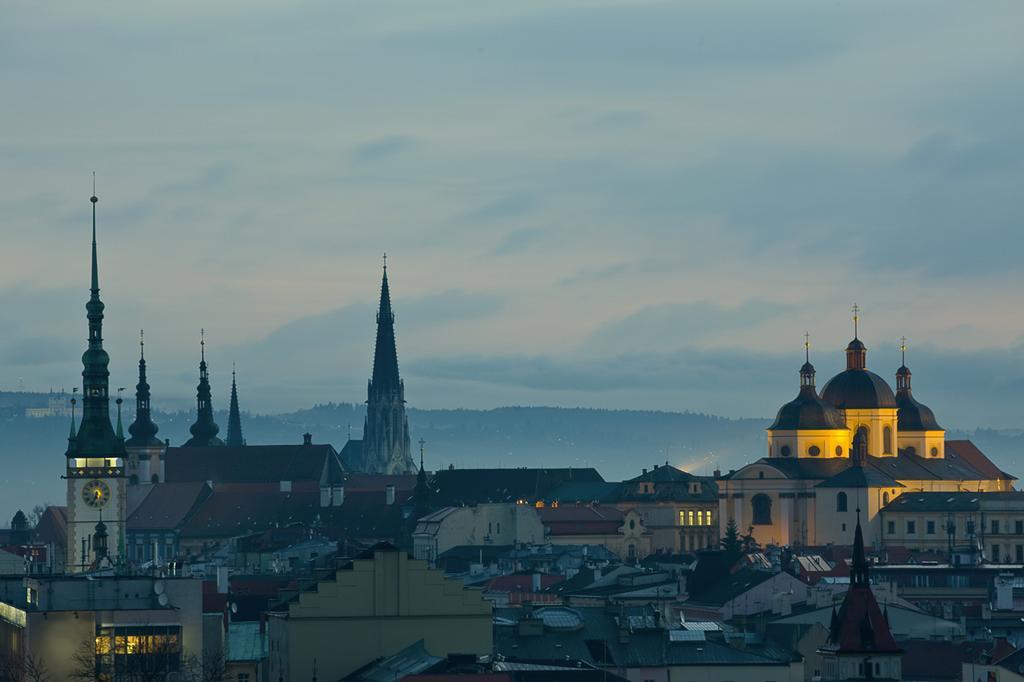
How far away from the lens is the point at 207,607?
122m

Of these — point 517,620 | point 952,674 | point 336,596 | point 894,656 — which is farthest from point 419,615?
point 952,674

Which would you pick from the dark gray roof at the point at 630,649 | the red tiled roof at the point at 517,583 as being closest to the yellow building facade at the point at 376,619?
the dark gray roof at the point at 630,649

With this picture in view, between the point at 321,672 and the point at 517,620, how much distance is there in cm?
2588

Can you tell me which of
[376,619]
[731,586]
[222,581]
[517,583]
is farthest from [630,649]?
[517,583]

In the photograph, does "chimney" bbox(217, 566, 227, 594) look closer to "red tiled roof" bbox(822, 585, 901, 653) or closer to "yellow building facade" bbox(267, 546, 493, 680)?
"red tiled roof" bbox(822, 585, 901, 653)

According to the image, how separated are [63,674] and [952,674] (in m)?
41.1

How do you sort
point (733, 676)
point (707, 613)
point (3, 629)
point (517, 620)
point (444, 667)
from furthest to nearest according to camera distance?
1. point (707, 613)
2. point (517, 620)
3. point (733, 676)
4. point (3, 629)
5. point (444, 667)

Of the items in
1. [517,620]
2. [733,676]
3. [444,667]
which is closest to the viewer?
[444,667]

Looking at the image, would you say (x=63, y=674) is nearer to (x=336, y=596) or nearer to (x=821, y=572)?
(x=336, y=596)

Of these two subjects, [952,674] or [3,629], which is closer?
[3,629]

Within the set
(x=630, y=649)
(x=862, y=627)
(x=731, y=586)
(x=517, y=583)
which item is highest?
(x=517, y=583)

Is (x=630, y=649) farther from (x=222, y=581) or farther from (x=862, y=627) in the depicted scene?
(x=222, y=581)

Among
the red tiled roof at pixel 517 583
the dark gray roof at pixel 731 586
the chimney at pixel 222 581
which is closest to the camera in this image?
the chimney at pixel 222 581

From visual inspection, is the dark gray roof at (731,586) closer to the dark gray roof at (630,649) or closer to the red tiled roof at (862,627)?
the dark gray roof at (630,649)
